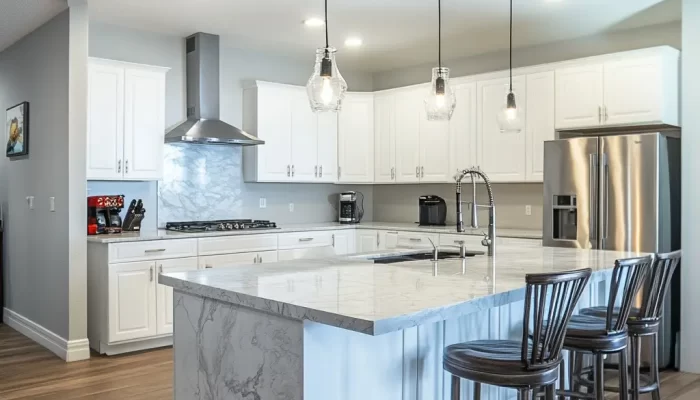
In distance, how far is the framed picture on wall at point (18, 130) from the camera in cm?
541

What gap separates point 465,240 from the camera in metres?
5.40

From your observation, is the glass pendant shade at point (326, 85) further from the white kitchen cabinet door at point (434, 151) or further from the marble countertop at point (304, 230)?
the white kitchen cabinet door at point (434, 151)

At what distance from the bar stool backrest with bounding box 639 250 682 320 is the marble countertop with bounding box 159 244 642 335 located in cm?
23

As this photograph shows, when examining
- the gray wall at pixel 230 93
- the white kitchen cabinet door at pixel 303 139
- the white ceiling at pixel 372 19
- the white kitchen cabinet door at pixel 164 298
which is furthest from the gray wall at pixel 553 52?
the white kitchen cabinet door at pixel 164 298

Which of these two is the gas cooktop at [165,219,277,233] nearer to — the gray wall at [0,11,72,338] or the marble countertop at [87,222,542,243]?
the marble countertop at [87,222,542,243]

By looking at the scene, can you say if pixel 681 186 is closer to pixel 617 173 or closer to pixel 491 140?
pixel 617 173

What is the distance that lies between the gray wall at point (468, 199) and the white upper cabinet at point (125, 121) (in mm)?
2731

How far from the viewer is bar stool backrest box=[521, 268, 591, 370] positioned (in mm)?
2115

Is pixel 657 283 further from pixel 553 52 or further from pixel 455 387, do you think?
pixel 553 52

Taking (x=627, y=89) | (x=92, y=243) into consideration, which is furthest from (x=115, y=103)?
(x=627, y=89)

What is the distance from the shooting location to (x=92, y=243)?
4.76m

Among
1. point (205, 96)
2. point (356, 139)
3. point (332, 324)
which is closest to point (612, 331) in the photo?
point (332, 324)

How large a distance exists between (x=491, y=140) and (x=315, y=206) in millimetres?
2109

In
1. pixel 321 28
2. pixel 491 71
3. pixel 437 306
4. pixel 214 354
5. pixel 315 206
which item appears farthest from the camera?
pixel 315 206
